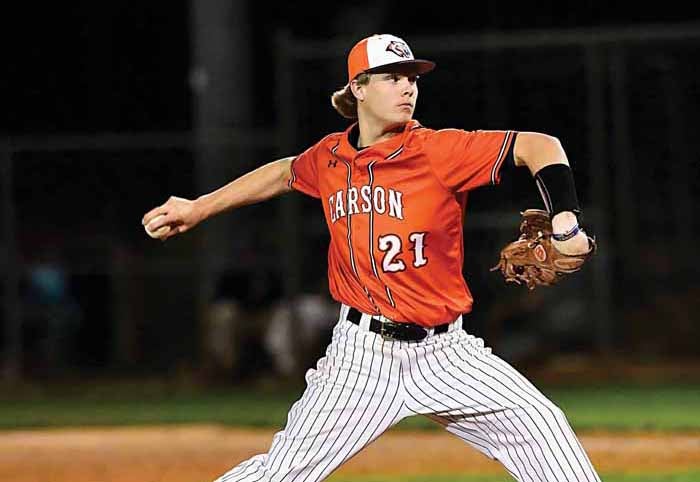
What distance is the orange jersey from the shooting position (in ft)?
14.9

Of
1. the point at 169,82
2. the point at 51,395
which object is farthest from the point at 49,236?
the point at 169,82

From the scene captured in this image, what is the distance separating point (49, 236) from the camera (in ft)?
51.0

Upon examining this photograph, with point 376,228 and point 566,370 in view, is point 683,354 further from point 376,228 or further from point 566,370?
point 376,228

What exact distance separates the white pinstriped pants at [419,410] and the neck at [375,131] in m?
0.64

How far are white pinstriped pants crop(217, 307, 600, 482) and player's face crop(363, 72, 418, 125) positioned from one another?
71cm

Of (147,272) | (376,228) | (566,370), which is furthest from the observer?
(147,272)

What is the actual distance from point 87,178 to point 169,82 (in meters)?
13.3

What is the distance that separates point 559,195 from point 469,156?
41 cm

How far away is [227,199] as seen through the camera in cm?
498

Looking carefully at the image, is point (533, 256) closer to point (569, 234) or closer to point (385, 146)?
point (569, 234)

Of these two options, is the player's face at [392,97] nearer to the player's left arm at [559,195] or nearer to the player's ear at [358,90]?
the player's ear at [358,90]

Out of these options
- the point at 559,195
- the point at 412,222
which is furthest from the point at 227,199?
the point at 559,195

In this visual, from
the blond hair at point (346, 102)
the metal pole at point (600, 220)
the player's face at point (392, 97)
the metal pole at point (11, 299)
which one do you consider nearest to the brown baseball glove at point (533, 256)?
the player's face at point (392, 97)

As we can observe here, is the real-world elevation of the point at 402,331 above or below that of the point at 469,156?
below
